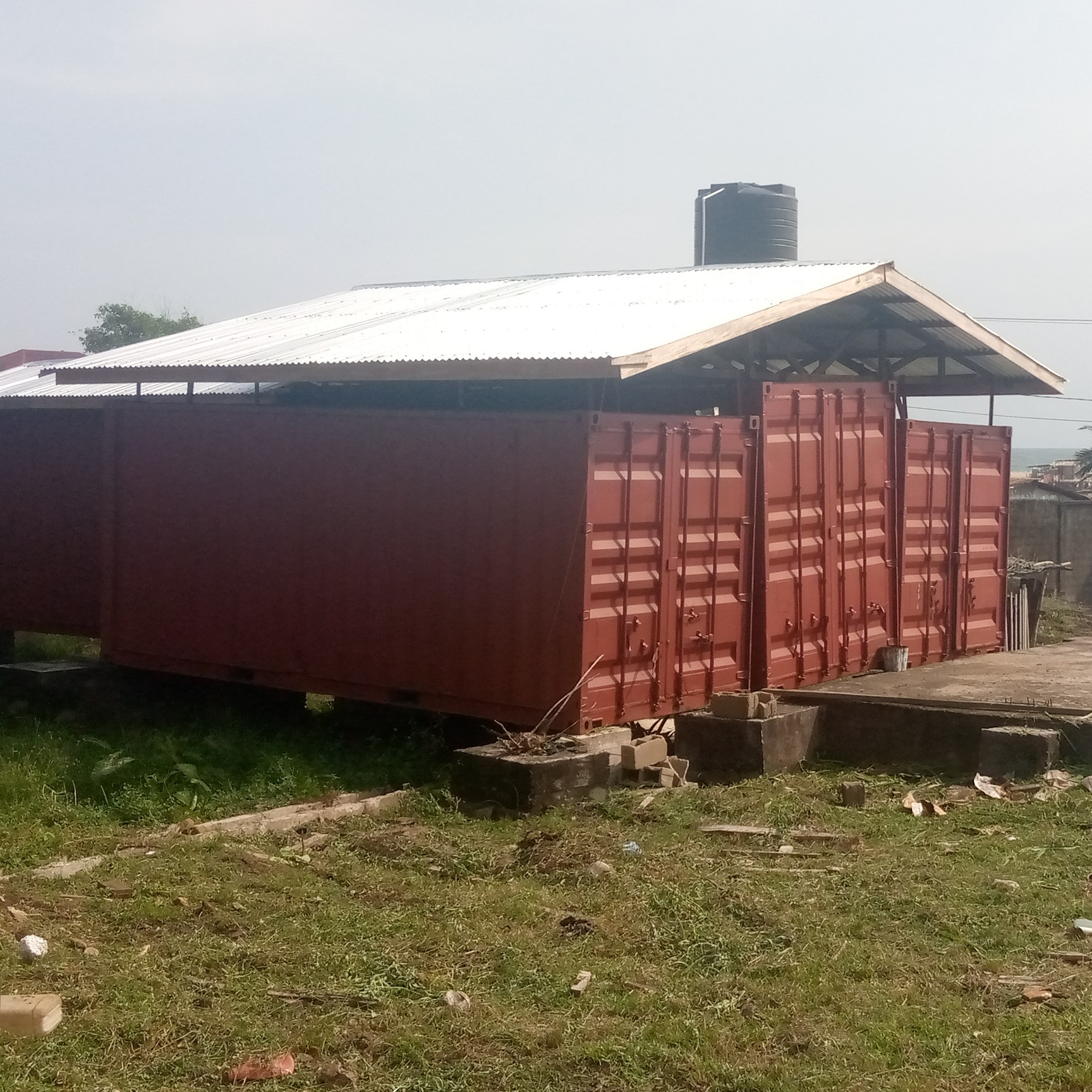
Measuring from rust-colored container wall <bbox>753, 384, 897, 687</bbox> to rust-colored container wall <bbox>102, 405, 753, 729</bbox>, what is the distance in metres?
0.32

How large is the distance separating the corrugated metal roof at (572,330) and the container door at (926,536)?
1.06m

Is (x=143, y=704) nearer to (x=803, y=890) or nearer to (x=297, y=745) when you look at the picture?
(x=297, y=745)

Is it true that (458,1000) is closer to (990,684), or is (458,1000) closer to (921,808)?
(921,808)

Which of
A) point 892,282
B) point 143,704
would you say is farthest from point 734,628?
point 143,704

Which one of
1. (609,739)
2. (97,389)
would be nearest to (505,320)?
(609,739)

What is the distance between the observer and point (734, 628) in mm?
10273

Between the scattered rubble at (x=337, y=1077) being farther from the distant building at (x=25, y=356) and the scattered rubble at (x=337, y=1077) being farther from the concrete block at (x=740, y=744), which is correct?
the distant building at (x=25, y=356)

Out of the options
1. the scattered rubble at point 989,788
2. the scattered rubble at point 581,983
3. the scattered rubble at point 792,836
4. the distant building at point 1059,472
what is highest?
the distant building at point 1059,472

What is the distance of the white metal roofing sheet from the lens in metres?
9.49

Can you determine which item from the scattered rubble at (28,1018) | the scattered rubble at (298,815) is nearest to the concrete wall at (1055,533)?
the scattered rubble at (298,815)

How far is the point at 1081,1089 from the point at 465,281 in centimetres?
1218

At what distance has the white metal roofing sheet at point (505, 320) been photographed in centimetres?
949

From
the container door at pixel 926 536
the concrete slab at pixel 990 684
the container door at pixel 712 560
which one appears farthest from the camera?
the container door at pixel 926 536

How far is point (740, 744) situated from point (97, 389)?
364 inches
